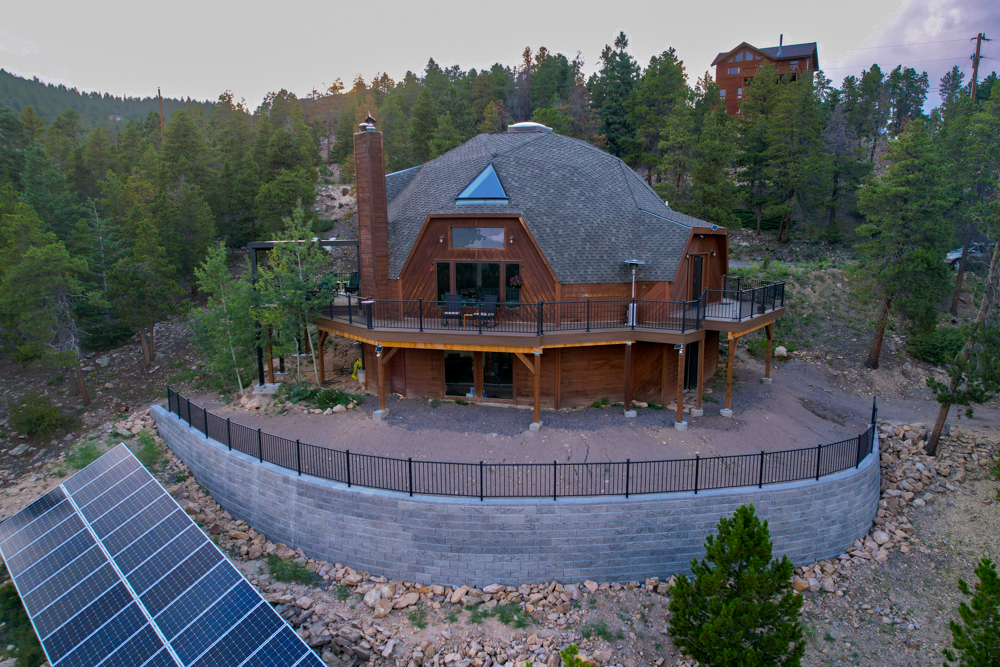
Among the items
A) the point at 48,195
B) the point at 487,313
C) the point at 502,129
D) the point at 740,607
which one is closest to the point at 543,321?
the point at 487,313

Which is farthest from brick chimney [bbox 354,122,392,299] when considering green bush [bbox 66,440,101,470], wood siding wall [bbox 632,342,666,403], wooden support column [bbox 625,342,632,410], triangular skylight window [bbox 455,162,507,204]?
green bush [bbox 66,440,101,470]

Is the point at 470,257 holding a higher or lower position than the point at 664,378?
higher

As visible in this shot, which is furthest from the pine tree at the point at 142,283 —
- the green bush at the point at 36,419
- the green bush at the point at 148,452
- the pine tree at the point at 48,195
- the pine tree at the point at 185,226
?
the green bush at the point at 148,452

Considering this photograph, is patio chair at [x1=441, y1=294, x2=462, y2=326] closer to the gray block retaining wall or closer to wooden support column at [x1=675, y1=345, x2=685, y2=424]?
the gray block retaining wall

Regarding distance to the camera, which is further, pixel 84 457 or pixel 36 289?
pixel 36 289

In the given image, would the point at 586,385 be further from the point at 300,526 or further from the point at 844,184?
the point at 844,184

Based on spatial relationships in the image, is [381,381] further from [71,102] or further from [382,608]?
[71,102]

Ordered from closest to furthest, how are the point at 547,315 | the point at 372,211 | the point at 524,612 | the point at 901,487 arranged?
the point at 524,612 → the point at 901,487 → the point at 547,315 → the point at 372,211
